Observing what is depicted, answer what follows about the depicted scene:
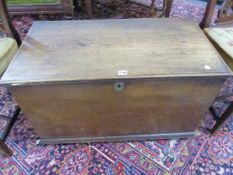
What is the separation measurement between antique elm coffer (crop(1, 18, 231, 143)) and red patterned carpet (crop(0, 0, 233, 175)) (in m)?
0.06

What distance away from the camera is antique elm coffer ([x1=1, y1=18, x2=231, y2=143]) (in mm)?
808

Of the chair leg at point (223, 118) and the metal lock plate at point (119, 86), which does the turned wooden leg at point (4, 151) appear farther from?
the chair leg at point (223, 118)

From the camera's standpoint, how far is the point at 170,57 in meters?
0.88

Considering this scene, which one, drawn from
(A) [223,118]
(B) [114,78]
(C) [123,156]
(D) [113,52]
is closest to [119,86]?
(B) [114,78]

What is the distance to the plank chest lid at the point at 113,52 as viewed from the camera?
0.81m

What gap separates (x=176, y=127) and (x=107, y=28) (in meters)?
0.64

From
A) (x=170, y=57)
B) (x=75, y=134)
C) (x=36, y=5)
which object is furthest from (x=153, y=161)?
(x=36, y=5)

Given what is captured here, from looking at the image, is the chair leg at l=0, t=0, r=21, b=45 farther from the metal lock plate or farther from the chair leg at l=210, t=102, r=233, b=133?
the chair leg at l=210, t=102, r=233, b=133

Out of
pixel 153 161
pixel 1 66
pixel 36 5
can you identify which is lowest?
pixel 153 161

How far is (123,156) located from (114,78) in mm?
508

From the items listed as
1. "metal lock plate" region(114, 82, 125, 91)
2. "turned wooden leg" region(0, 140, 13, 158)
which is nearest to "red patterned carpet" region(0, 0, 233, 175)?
"turned wooden leg" region(0, 140, 13, 158)

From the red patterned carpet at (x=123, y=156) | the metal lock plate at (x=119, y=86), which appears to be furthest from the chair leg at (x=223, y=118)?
the metal lock plate at (x=119, y=86)

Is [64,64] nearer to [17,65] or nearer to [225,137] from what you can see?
[17,65]

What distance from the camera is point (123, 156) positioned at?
1.09 metres
